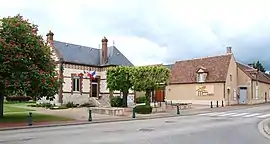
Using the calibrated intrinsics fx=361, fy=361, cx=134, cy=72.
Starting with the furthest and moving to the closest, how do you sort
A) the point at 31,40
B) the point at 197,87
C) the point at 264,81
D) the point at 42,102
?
the point at 264,81 → the point at 197,87 → the point at 42,102 → the point at 31,40

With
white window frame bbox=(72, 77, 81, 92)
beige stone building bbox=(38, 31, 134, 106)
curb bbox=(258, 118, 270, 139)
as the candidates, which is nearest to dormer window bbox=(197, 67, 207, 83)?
beige stone building bbox=(38, 31, 134, 106)

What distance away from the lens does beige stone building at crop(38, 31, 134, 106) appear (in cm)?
4009

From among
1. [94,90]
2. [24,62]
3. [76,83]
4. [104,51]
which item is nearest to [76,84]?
[76,83]

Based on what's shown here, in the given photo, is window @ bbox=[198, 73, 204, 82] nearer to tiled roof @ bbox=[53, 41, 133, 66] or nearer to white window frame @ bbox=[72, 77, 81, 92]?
tiled roof @ bbox=[53, 41, 133, 66]

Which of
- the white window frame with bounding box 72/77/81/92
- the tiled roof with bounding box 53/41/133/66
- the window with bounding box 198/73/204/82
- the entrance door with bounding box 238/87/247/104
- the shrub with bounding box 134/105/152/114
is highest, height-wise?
the tiled roof with bounding box 53/41/133/66

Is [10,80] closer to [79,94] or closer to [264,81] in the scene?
[79,94]

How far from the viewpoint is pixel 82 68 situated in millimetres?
41844

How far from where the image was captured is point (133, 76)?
34656mm

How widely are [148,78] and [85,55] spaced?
1278 centimetres

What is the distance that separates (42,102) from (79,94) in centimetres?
422

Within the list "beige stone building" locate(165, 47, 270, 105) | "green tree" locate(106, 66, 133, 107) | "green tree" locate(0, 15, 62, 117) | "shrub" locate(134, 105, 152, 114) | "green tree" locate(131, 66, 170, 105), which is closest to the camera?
"green tree" locate(0, 15, 62, 117)

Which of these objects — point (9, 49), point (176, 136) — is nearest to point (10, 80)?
point (9, 49)

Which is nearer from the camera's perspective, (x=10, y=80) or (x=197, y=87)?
(x=10, y=80)

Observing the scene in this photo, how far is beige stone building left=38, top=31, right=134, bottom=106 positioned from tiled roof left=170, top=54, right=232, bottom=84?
948 cm
